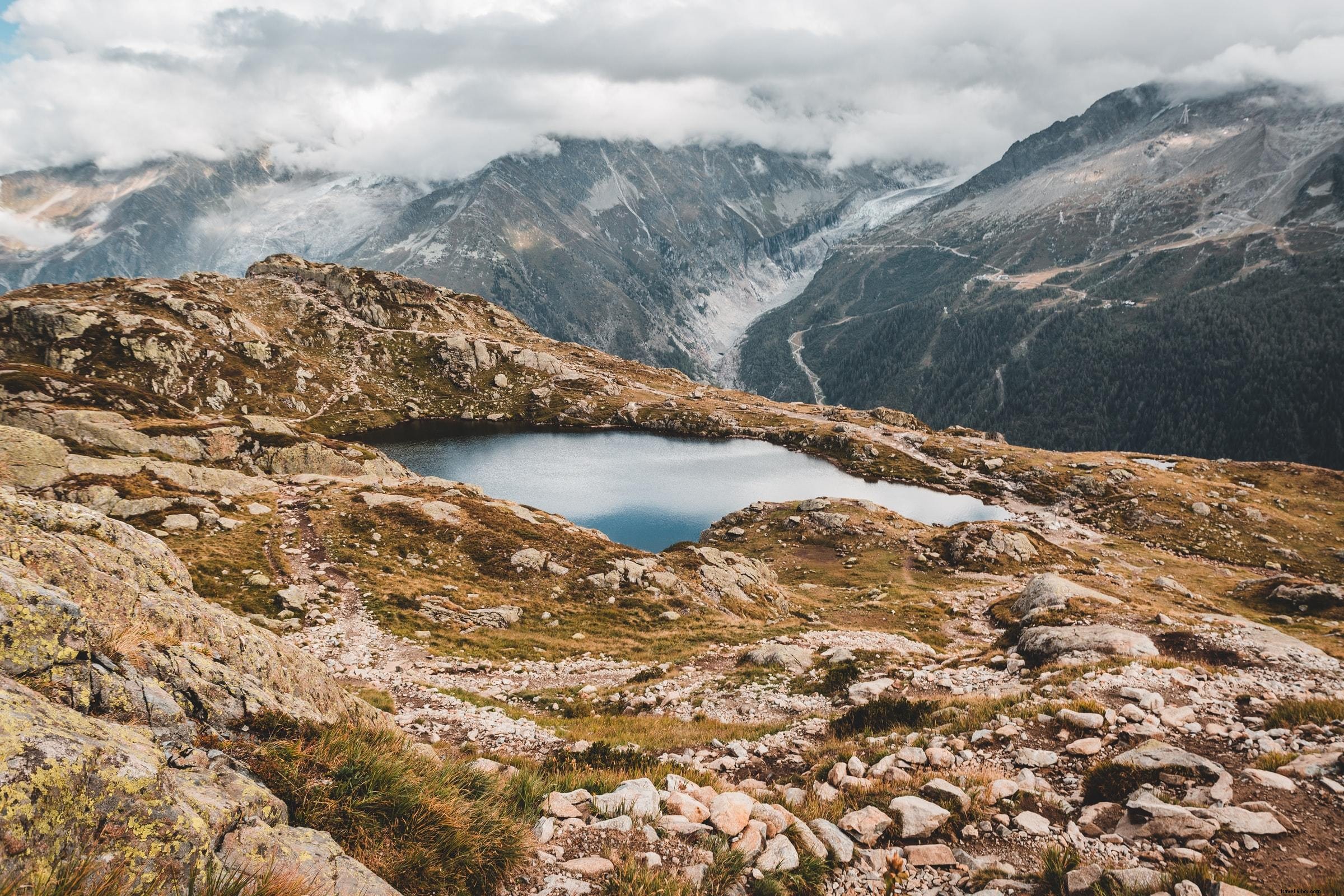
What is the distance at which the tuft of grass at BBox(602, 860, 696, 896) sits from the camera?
546cm

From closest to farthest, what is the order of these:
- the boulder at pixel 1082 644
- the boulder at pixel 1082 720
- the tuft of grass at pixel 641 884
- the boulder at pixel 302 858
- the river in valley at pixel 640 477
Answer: the boulder at pixel 302 858 → the tuft of grass at pixel 641 884 → the boulder at pixel 1082 720 → the boulder at pixel 1082 644 → the river in valley at pixel 640 477

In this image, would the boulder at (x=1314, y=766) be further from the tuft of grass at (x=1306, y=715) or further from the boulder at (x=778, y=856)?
the boulder at (x=778, y=856)

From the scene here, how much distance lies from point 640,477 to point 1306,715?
10897 cm

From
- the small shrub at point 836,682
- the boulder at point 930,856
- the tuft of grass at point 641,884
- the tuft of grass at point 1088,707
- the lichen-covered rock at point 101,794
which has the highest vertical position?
the lichen-covered rock at point 101,794

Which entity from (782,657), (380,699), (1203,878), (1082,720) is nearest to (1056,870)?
(1203,878)

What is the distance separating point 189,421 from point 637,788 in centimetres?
7809

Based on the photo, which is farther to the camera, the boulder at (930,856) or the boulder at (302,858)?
the boulder at (930,856)

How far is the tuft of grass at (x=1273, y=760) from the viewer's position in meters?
8.82

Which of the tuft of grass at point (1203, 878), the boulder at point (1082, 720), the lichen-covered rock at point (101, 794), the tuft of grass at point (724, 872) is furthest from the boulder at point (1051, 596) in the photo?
the lichen-covered rock at point (101, 794)

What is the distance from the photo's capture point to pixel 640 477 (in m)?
118

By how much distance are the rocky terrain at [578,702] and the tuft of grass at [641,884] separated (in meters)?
0.04

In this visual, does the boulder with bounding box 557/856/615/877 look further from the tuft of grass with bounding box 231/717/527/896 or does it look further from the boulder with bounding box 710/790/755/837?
the boulder with bounding box 710/790/755/837

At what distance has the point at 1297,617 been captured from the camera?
150ft

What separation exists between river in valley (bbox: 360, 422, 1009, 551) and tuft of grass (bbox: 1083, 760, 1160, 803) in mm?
70927
